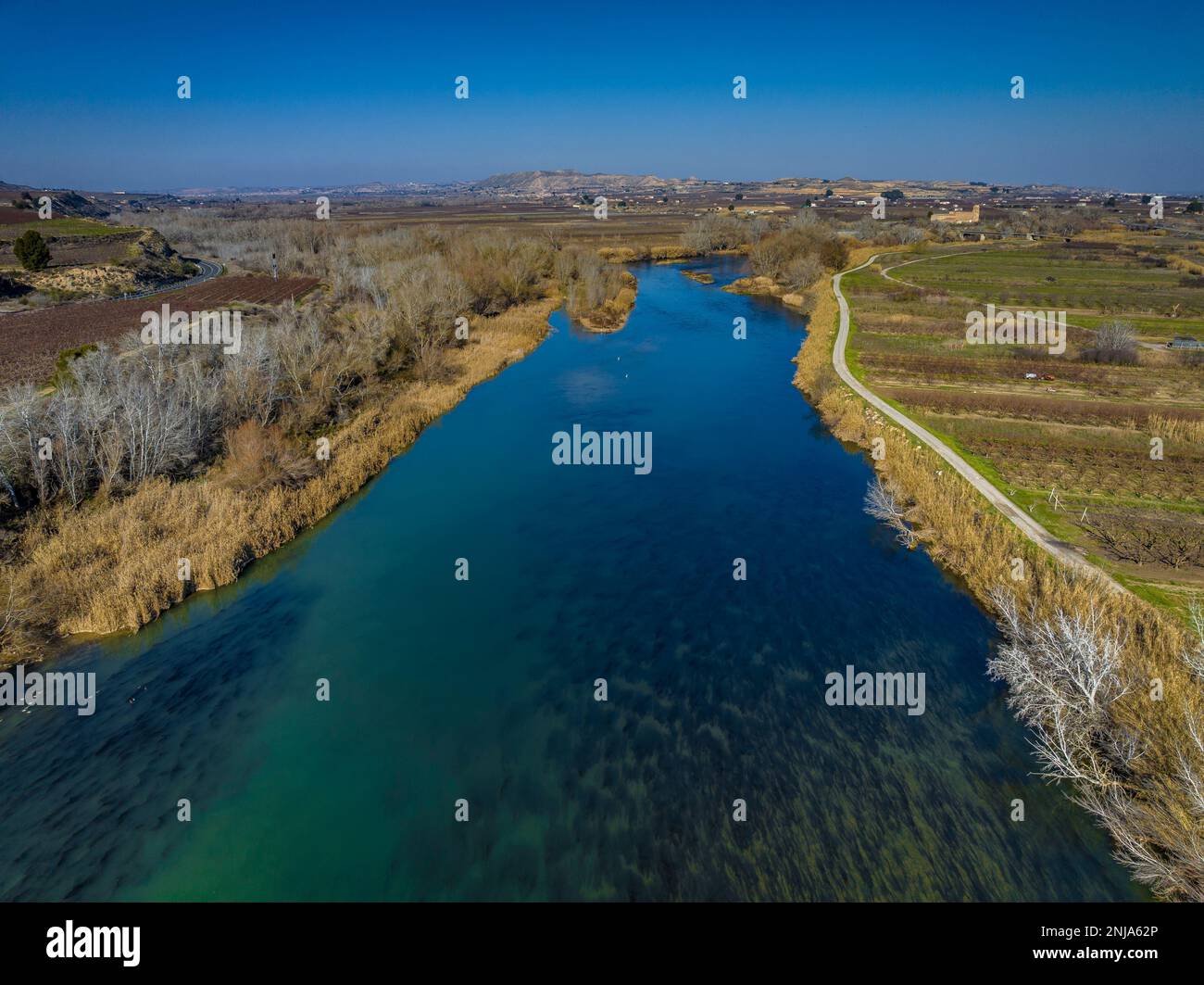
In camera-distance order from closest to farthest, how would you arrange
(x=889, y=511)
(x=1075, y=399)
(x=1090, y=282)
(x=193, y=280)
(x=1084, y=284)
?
(x=889, y=511) < (x=1075, y=399) < (x=193, y=280) < (x=1084, y=284) < (x=1090, y=282)

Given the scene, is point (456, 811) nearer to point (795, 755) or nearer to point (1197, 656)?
point (795, 755)

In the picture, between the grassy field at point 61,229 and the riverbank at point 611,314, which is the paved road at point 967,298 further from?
the grassy field at point 61,229

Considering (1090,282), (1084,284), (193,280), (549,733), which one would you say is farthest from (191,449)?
(1090,282)

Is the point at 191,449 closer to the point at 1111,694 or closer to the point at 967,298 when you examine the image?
the point at 1111,694

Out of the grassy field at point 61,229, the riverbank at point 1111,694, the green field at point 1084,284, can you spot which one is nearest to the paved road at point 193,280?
the grassy field at point 61,229

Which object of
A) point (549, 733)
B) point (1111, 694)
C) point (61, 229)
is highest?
point (61, 229)

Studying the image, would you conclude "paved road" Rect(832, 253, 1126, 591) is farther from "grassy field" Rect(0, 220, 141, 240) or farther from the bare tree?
"grassy field" Rect(0, 220, 141, 240)

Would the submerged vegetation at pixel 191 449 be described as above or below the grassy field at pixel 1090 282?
below
